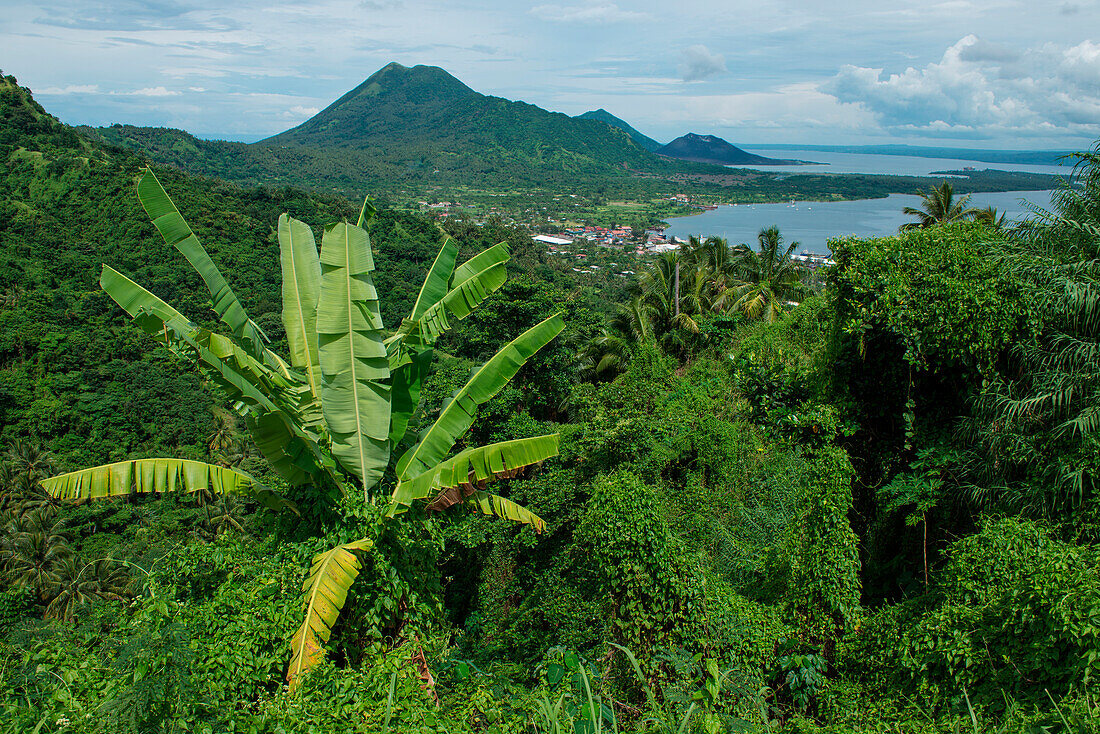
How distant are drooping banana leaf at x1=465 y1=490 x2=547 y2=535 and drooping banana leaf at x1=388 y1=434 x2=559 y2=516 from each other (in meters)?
0.15

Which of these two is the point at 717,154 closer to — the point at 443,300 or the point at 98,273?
the point at 98,273

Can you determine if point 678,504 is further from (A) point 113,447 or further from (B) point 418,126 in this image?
(B) point 418,126

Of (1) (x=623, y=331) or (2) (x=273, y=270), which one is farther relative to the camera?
(2) (x=273, y=270)

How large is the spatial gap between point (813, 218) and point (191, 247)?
6514 cm

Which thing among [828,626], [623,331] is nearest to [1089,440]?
[828,626]

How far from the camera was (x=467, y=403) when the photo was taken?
4883mm

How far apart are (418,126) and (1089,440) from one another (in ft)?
697

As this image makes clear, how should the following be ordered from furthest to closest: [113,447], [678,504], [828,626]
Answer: [113,447] < [678,504] < [828,626]

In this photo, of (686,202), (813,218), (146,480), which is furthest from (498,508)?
(686,202)

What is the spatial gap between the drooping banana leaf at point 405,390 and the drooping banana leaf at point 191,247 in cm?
114

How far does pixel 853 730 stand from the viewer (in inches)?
148

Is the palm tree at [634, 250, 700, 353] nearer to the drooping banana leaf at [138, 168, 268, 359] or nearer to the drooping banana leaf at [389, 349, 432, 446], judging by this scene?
the drooping banana leaf at [389, 349, 432, 446]

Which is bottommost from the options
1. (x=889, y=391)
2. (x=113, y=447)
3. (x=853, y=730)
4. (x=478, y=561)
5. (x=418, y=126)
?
(x=113, y=447)

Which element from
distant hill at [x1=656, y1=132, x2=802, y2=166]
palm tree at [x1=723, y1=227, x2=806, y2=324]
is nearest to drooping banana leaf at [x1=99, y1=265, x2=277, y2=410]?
palm tree at [x1=723, y1=227, x2=806, y2=324]
